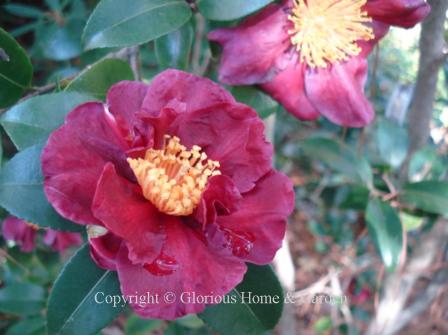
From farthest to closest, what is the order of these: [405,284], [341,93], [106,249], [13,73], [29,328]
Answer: [405,284] → [29,328] → [341,93] → [13,73] → [106,249]

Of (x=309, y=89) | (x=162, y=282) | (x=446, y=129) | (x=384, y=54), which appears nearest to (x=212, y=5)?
(x=309, y=89)

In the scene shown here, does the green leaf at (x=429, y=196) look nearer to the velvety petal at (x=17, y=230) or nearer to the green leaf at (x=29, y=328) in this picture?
the velvety petal at (x=17, y=230)

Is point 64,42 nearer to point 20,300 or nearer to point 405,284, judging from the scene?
point 20,300

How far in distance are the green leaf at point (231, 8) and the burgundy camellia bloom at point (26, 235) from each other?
56cm

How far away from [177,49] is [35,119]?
0.31 m

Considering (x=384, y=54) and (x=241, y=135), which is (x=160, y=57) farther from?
(x=384, y=54)

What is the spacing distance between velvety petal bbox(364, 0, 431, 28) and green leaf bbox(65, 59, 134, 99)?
416 millimetres

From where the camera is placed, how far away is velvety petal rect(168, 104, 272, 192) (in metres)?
0.72

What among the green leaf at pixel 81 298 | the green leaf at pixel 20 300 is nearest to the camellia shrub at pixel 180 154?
the green leaf at pixel 81 298

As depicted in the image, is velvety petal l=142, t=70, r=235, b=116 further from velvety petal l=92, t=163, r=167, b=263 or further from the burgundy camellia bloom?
the burgundy camellia bloom

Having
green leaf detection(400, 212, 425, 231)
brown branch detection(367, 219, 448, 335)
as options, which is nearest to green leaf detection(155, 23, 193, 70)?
green leaf detection(400, 212, 425, 231)

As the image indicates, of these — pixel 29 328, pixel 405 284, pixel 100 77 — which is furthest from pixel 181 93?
pixel 405 284

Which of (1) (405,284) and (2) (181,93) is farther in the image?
(1) (405,284)

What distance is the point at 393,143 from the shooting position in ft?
4.42
